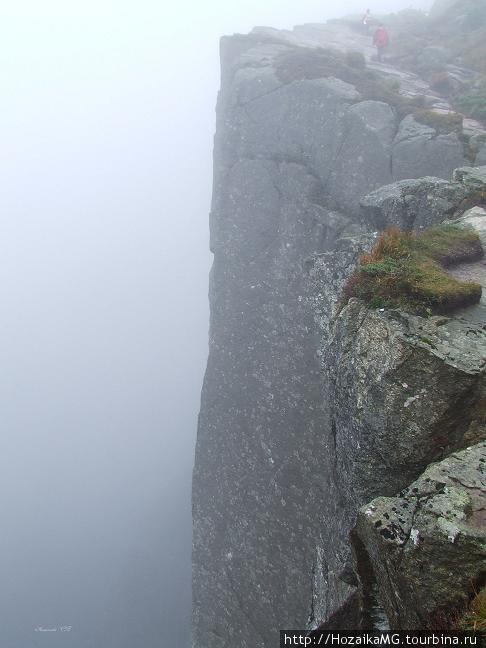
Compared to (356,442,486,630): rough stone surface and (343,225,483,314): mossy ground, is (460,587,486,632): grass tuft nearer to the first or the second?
(356,442,486,630): rough stone surface

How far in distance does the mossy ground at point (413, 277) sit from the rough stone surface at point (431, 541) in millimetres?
3127

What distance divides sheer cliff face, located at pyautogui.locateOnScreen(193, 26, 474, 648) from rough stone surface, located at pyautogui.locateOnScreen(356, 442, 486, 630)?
40.9ft

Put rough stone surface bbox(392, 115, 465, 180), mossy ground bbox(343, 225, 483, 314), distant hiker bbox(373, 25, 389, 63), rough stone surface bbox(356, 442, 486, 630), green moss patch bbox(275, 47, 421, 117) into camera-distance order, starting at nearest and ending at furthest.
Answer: rough stone surface bbox(356, 442, 486, 630) < mossy ground bbox(343, 225, 483, 314) < rough stone surface bbox(392, 115, 465, 180) < green moss patch bbox(275, 47, 421, 117) < distant hiker bbox(373, 25, 389, 63)

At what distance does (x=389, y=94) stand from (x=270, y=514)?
22714 millimetres

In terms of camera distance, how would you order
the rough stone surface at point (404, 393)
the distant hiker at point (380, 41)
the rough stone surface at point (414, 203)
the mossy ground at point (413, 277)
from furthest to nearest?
the distant hiker at point (380, 41) < the rough stone surface at point (414, 203) < the mossy ground at point (413, 277) < the rough stone surface at point (404, 393)

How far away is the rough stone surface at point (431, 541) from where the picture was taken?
5.29 meters

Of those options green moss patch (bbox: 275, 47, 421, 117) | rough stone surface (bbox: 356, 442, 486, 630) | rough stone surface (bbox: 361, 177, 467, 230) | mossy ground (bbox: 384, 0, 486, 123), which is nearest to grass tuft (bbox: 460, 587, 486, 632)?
rough stone surface (bbox: 356, 442, 486, 630)

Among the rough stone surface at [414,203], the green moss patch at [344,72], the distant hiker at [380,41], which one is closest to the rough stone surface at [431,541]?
the rough stone surface at [414,203]

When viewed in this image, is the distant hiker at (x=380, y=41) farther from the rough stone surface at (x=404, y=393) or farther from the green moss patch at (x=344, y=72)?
the rough stone surface at (x=404, y=393)

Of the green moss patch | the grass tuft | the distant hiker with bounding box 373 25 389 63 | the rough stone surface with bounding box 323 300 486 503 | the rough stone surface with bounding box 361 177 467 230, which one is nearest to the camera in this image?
the grass tuft

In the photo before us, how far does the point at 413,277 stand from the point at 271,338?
14130 mm

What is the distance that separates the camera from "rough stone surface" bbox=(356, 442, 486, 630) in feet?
17.4

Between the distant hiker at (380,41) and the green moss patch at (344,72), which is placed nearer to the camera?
the green moss patch at (344,72)

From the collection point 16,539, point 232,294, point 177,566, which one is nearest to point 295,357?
point 232,294
